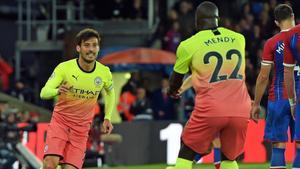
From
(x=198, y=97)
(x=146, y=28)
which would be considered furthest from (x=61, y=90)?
(x=146, y=28)

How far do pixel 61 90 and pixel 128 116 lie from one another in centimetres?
1099

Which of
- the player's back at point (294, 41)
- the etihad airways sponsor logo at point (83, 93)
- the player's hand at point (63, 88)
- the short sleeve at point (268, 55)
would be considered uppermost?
the player's back at point (294, 41)

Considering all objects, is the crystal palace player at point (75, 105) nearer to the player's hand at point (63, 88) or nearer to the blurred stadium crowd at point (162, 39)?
the player's hand at point (63, 88)

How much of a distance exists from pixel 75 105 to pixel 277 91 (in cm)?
258

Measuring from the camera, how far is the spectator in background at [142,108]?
861 inches

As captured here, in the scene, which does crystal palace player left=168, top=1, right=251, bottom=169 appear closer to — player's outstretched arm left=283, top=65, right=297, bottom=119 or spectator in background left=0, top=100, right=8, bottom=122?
player's outstretched arm left=283, top=65, right=297, bottom=119

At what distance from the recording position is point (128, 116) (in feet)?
73.9

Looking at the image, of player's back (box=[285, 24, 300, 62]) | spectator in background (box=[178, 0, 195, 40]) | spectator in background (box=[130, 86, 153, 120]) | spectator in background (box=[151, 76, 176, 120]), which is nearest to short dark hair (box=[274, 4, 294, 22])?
player's back (box=[285, 24, 300, 62])

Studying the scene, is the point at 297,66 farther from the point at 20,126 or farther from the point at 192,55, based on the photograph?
the point at 20,126

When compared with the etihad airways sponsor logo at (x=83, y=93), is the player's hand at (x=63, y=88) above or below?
above

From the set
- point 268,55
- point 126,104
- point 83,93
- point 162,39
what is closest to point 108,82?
point 83,93

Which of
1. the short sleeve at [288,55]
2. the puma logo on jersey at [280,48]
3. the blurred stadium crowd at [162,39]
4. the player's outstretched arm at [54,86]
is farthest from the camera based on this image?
the blurred stadium crowd at [162,39]

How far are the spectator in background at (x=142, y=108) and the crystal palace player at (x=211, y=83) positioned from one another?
1111 centimetres

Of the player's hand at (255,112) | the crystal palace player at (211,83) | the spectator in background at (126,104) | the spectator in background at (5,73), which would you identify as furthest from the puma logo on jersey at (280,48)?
the spectator in background at (5,73)
